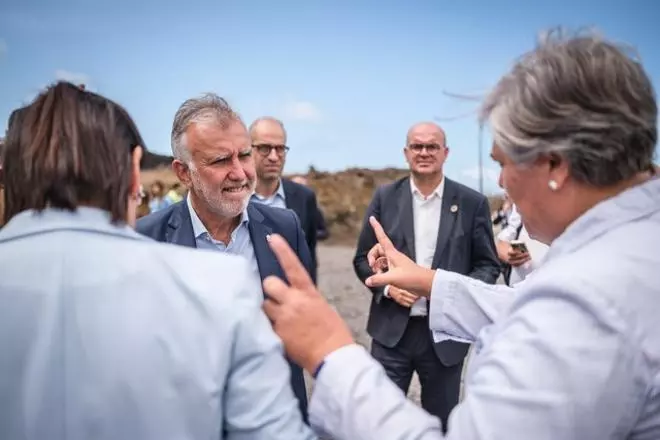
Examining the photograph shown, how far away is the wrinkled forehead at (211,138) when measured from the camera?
2570mm

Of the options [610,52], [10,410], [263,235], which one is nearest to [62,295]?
[10,410]

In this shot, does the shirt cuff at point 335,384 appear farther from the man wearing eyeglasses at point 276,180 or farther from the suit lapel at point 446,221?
the man wearing eyeglasses at point 276,180

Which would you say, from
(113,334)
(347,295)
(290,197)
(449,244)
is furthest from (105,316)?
(347,295)

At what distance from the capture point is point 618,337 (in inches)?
38.4

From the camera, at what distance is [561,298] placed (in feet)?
3.33

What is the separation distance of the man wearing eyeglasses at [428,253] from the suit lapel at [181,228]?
1.35m

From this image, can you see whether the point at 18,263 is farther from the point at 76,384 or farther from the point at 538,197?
the point at 538,197

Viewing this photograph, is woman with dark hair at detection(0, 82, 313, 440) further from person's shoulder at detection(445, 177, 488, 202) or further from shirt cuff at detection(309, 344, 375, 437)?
person's shoulder at detection(445, 177, 488, 202)

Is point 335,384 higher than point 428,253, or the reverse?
point 335,384

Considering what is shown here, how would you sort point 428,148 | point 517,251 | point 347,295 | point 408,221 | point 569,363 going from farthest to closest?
1. point 347,295
2. point 517,251
3. point 428,148
4. point 408,221
5. point 569,363

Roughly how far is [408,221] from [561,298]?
2.56 metres

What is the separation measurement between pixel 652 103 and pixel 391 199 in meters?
2.57

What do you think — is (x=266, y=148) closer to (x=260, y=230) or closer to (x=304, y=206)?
(x=304, y=206)

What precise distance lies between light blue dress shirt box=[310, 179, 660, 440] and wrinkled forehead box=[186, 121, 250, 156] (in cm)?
162
